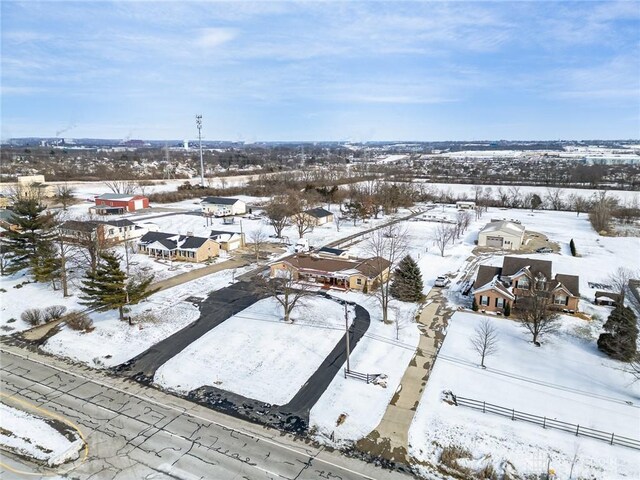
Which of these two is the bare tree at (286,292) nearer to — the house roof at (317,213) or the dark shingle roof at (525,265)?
the dark shingle roof at (525,265)

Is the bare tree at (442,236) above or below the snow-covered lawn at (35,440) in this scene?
above

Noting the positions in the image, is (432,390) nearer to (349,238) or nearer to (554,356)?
(554,356)

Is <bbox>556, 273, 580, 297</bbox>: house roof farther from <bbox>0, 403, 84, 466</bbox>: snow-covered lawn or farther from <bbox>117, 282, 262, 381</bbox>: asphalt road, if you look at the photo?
<bbox>0, 403, 84, 466</bbox>: snow-covered lawn

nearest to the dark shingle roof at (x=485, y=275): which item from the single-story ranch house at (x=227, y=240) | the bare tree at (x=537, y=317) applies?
the bare tree at (x=537, y=317)

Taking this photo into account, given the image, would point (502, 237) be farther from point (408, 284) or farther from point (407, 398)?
point (407, 398)

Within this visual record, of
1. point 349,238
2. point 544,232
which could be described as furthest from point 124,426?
point 544,232

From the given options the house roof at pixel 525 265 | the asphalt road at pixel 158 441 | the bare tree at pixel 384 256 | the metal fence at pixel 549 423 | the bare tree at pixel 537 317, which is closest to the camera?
the asphalt road at pixel 158 441

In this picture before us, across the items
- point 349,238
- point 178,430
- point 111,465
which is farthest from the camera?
point 349,238

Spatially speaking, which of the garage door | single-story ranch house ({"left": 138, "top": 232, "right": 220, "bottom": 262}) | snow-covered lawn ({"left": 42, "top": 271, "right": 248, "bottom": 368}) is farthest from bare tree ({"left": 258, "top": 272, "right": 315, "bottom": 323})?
the garage door
